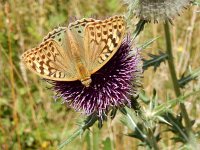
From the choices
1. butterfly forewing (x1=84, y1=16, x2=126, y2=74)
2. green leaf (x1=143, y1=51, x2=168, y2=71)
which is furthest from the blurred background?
butterfly forewing (x1=84, y1=16, x2=126, y2=74)

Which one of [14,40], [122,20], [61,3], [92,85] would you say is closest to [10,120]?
[14,40]

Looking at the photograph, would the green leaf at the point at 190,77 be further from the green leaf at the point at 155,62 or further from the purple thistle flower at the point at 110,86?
the purple thistle flower at the point at 110,86

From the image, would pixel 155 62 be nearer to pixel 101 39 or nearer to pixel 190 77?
pixel 190 77

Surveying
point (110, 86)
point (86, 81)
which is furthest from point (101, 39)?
point (110, 86)

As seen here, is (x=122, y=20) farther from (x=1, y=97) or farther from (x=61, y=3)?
(x=61, y=3)

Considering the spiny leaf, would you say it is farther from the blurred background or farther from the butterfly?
the blurred background
